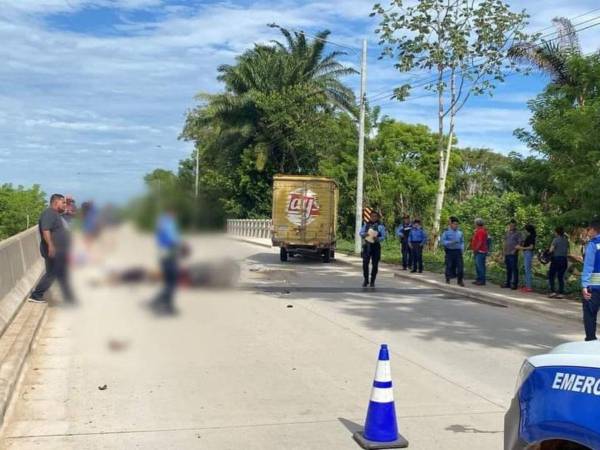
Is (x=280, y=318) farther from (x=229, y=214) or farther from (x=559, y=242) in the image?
(x=229, y=214)

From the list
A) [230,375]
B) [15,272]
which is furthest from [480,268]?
[230,375]

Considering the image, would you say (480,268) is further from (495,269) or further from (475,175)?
(475,175)

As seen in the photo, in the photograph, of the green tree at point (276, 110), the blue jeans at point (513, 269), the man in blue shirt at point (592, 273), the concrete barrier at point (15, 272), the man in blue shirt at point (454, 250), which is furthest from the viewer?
the green tree at point (276, 110)

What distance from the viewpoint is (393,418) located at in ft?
17.2

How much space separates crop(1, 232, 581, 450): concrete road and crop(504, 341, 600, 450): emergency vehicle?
5.08 feet

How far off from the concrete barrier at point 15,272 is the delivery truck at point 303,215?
11.1 m

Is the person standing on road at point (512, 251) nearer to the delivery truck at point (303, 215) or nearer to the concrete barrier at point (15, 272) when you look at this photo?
the delivery truck at point (303, 215)

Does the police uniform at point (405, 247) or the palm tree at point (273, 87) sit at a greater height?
the palm tree at point (273, 87)

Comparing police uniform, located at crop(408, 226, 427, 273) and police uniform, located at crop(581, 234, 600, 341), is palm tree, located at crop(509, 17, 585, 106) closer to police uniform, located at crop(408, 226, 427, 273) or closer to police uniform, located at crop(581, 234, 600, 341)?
police uniform, located at crop(408, 226, 427, 273)

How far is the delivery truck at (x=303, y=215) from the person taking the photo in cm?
2438

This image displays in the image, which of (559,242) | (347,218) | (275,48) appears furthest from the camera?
(275,48)

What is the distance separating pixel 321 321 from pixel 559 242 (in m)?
6.35

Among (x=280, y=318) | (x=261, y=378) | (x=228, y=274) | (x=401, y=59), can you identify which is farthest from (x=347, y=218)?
(x=228, y=274)

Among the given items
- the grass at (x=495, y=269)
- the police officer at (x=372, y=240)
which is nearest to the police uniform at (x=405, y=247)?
the grass at (x=495, y=269)
